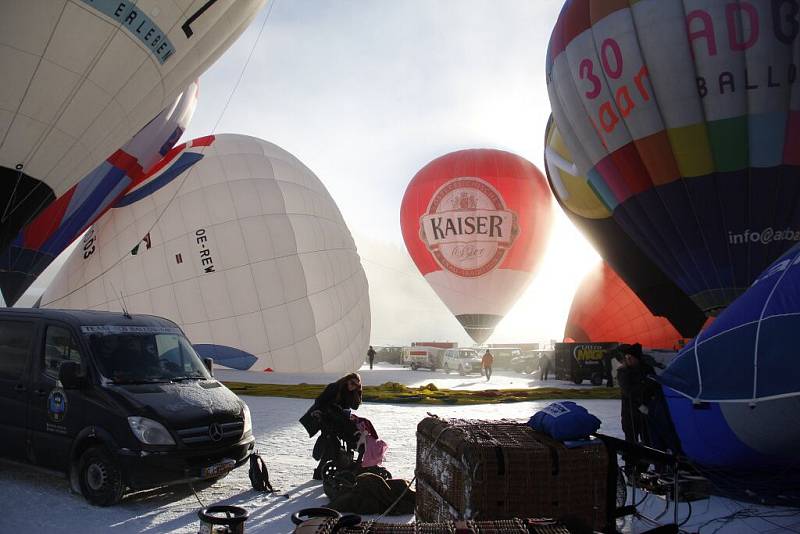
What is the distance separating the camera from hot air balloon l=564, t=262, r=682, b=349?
27484 millimetres

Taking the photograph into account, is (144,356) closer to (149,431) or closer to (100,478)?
(149,431)

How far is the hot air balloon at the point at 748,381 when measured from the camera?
5.70 metres

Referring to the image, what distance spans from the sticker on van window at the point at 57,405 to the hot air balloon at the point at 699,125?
13626 millimetres

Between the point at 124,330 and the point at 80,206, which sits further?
the point at 80,206

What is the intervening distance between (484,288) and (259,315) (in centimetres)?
1465

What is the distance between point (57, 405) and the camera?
6.37m

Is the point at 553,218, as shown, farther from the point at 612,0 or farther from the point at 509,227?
the point at 612,0

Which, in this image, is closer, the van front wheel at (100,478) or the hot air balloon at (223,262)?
the van front wheel at (100,478)

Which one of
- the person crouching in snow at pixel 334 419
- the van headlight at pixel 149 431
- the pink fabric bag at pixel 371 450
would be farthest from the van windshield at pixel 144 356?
the pink fabric bag at pixel 371 450

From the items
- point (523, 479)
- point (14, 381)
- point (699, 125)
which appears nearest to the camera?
point (523, 479)

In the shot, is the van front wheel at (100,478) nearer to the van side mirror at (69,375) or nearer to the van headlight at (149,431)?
the van headlight at (149,431)

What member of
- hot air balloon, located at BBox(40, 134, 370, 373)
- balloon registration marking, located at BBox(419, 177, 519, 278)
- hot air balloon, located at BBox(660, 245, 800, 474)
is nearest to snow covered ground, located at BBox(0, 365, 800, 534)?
hot air balloon, located at BBox(660, 245, 800, 474)

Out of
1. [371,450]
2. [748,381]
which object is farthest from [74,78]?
[748,381]

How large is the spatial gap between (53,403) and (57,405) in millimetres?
76
